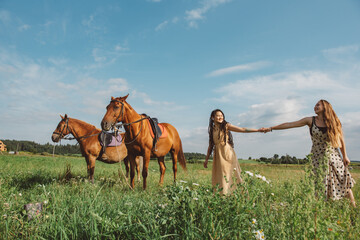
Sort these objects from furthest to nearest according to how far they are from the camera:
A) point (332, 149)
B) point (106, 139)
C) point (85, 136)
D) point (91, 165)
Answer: point (106, 139), point (85, 136), point (91, 165), point (332, 149)

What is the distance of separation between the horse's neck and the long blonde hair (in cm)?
679

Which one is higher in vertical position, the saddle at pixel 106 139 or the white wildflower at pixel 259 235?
the saddle at pixel 106 139

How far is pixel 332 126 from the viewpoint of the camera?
433 centimetres

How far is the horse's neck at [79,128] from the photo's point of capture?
7637 mm

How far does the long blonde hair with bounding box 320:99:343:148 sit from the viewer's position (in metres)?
4.32

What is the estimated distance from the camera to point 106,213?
9.46 ft

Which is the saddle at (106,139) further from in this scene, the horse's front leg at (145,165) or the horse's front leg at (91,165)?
the horse's front leg at (145,165)

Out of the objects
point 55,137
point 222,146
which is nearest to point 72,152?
point 55,137

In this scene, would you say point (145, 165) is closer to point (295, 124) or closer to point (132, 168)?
point (132, 168)

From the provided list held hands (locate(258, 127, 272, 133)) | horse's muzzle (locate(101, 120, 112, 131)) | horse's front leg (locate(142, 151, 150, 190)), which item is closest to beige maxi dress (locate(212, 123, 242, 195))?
held hands (locate(258, 127, 272, 133))

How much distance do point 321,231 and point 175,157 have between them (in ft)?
23.4

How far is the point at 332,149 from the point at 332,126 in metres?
0.44

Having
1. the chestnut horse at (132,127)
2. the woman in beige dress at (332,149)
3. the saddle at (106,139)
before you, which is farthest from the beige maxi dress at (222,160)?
the saddle at (106,139)

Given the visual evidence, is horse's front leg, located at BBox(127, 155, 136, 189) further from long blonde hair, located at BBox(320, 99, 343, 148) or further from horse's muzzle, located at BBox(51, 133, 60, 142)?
long blonde hair, located at BBox(320, 99, 343, 148)
